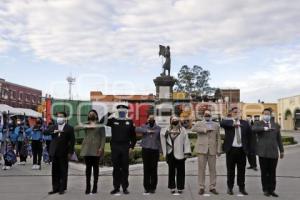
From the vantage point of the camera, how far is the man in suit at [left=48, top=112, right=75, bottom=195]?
1020 cm

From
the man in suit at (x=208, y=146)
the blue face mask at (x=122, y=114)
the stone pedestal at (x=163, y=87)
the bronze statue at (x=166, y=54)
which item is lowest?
the man in suit at (x=208, y=146)

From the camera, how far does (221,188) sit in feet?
35.7

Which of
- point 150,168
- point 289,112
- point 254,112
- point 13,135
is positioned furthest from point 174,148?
point 289,112

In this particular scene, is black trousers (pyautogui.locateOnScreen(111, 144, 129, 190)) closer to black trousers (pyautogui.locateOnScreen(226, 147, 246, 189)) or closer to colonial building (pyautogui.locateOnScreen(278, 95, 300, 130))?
black trousers (pyautogui.locateOnScreen(226, 147, 246, 189))

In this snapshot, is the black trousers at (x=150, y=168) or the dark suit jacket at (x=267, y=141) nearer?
the dark suit jacket at (x=267, y=141)

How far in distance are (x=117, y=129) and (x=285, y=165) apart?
27.2 feet

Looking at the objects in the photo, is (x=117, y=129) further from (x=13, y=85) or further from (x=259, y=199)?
(x=13, y=85)

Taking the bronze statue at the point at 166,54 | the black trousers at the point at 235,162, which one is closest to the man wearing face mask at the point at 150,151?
the black trousers at the point at 235,162

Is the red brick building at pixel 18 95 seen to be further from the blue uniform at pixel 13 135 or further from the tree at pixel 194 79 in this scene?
the blue uniform at pixel 13 135

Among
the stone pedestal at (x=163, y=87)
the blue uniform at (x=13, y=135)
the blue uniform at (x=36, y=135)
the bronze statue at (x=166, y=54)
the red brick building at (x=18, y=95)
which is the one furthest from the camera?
the red brick building at (x=18, y=95)

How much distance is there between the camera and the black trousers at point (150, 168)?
33.5 feet

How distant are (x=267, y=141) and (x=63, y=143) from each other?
444cm

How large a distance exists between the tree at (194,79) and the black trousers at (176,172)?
279ft

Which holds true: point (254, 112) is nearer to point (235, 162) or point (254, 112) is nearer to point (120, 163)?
point (235, 162)
